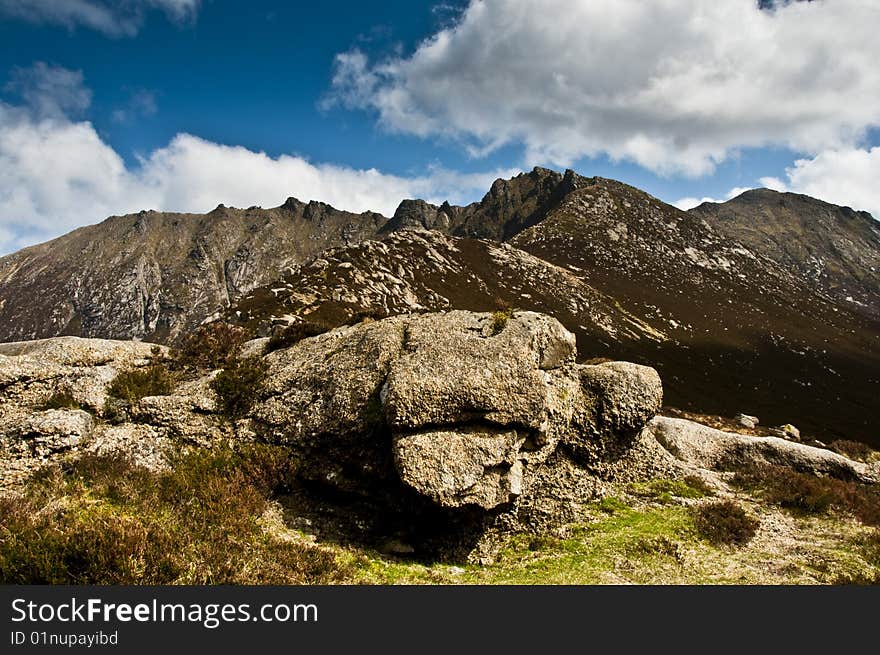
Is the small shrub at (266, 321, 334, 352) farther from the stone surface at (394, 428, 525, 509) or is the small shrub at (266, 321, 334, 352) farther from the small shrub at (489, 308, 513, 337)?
the stone surface at (394, 428, 525, 509)

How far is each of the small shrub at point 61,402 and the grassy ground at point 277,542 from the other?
131 inches

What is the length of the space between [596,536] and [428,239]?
12551 cm

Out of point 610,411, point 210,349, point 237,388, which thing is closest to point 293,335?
point 210,349

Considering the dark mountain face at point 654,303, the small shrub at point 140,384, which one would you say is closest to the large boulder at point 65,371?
the small shrub at point 140,384

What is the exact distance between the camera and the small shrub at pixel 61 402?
13648mm

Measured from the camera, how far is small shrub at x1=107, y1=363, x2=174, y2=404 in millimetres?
14617

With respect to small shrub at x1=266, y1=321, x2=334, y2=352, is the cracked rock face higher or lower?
lower

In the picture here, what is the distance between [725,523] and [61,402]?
66.8 ft

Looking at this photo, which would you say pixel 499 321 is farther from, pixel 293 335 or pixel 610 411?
pixel 293 335

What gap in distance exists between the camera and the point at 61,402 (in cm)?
1377

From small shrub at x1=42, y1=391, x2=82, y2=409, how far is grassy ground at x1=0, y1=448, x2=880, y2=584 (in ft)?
11.0

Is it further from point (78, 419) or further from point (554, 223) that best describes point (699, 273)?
point (78, 419)

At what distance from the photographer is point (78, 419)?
41.9 ft

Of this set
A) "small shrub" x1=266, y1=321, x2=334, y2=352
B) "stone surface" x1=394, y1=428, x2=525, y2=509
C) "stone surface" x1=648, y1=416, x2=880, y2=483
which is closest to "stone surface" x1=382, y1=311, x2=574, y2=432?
"stone surface" x1=394, y1=428, x2=525, y2=509
